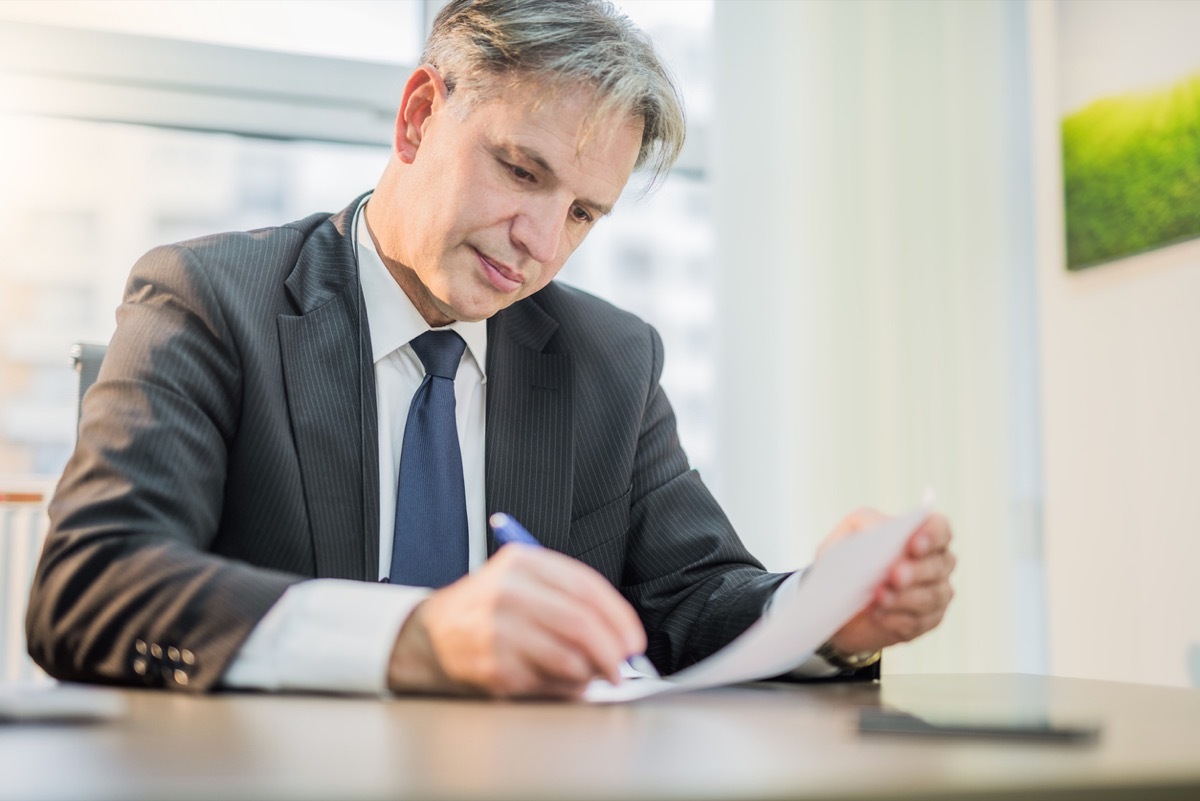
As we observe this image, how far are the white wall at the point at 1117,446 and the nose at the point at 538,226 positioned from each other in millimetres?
1534

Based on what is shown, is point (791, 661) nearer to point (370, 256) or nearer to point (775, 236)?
point (370, 256)

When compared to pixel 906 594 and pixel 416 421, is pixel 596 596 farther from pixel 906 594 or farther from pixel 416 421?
pixel 416 421

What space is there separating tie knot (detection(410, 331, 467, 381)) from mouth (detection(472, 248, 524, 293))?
10 centimetres

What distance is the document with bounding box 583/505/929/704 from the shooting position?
2.70ft

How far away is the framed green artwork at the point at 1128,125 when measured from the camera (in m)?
2.30

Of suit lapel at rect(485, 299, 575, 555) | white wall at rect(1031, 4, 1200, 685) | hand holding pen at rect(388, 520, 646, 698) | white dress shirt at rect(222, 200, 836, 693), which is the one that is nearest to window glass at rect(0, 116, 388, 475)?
white dress shirt at rect(222, 200, 836, 693)

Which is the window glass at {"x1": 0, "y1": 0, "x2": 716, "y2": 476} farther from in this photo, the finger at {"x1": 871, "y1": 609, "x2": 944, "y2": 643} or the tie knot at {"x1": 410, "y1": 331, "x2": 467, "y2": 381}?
the finger at {"x1": 871, "y1": 609, "x2": 944, "y2": 643}

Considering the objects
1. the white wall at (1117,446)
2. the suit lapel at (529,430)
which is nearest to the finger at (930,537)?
the suit lapel at (529,430)

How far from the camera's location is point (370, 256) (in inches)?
56.4

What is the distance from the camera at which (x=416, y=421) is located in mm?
1301

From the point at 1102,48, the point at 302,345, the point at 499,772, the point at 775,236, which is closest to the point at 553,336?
the point at 302,345

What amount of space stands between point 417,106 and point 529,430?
0.42m

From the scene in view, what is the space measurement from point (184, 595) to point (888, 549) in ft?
1.74

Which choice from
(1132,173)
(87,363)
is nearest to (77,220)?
(87,363)
